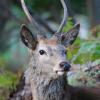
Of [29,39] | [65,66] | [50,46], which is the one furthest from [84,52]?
[65,66]

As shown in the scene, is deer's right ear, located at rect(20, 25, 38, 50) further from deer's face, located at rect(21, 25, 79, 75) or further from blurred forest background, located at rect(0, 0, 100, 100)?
blurred forest background, located at rect(0, 0, 100, 100)

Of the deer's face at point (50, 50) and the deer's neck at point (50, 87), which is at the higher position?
the deer's face at point (50, 50)

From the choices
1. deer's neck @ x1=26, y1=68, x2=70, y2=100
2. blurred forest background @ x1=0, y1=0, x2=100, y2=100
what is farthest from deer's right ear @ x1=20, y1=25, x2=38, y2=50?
blurred forest background @ x1=0, y1=0, x2=100, y2=100

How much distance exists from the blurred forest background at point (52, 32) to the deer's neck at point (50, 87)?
0.93m

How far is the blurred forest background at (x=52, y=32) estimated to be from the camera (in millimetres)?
9445

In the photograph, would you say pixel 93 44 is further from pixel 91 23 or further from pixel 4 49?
pixel 4 49

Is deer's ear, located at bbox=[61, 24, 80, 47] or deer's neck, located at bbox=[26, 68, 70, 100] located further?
deer's ear, located at bbox=[61, 24, 80, 47]

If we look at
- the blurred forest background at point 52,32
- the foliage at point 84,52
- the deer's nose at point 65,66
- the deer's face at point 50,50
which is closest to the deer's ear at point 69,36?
the deer's face at point 50,50

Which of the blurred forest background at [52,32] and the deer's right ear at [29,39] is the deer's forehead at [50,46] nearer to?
the deer's right ear at [29,39]

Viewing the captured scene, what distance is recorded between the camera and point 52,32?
1418 centimetres

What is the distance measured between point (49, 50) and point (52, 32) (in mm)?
6004

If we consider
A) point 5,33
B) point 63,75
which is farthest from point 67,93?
point 5,33

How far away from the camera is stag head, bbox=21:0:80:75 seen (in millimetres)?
8031

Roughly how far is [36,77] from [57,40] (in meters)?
0.53
